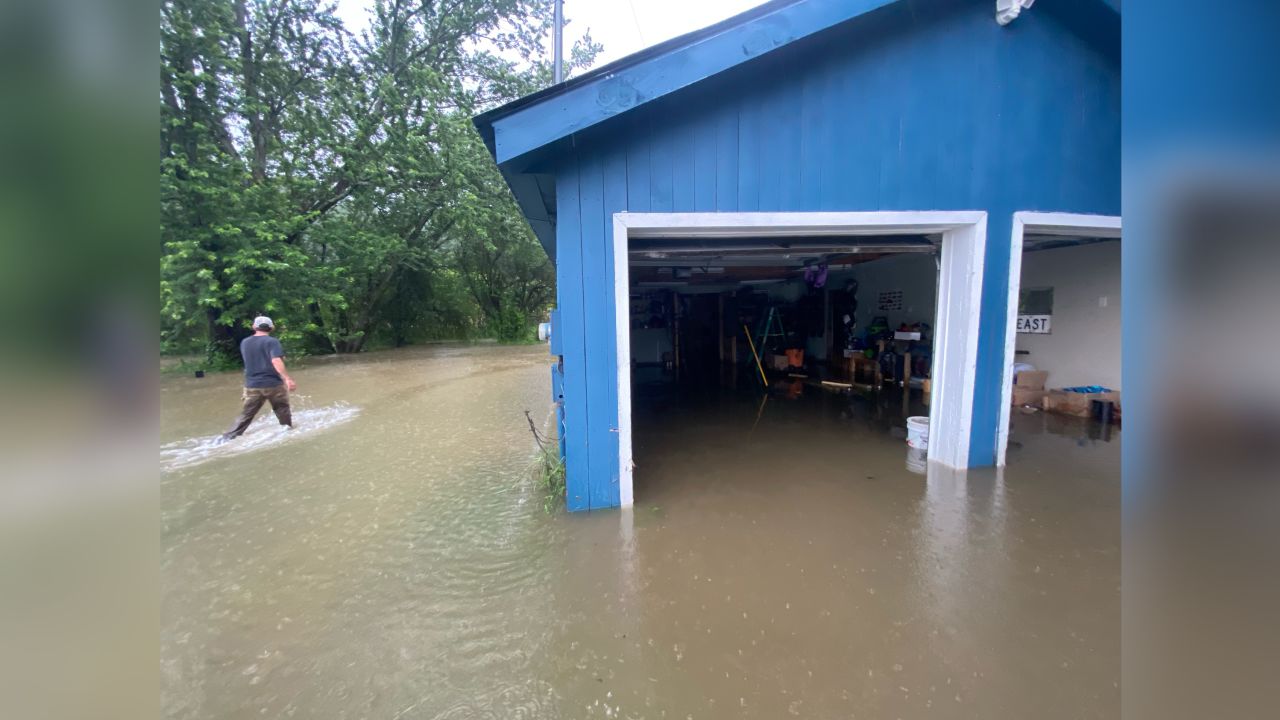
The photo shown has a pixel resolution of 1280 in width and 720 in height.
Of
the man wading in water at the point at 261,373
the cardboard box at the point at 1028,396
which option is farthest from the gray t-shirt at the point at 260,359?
the cardboard box at the point at 1028,396

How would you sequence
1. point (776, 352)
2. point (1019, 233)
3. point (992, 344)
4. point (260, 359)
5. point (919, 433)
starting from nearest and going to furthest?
1. point (1019, 233)
2. point (992, 344)
3. point (919, 433)
4. point (260, 359)
5. point (776, 352)

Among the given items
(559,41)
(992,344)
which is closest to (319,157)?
(559,41)

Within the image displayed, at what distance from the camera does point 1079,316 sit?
21.2ft

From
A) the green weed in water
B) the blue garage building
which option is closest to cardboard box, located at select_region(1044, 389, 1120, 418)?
the blue garage building

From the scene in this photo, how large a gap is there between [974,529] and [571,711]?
297 centimetres

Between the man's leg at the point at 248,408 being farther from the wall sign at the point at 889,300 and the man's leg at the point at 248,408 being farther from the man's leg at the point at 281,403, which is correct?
the wall sign at the point at 889,300

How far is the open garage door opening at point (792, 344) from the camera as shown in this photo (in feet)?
12.8

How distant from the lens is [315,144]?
13414 mm

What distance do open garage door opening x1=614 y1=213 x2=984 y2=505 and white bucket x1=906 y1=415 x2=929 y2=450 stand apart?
166mm

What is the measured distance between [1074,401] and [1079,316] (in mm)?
1226

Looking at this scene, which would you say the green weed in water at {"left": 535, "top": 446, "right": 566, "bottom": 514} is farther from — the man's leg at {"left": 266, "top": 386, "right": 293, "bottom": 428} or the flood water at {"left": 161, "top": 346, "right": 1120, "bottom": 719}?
the man's leg at {"left": 266, "top": 386, "right": 293, "bottom": 428}

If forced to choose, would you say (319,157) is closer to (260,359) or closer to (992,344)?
(260,359)

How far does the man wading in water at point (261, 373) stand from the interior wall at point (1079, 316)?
409 inches

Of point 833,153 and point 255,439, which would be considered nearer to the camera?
point 833,153
